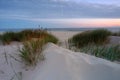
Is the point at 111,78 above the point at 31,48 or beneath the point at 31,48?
beneath

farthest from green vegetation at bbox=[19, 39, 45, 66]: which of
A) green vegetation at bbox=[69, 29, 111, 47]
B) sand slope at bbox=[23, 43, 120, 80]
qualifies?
green vegetation at bbox=[69, 29, 111, 47]

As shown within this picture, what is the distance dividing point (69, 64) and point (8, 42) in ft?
22.6

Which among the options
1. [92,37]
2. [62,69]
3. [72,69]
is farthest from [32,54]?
[92,37]

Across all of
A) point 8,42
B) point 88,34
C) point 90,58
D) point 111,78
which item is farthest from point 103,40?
point 111,78

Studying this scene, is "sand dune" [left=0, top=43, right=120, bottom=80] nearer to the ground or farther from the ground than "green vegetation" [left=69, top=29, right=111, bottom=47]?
farther from the ground

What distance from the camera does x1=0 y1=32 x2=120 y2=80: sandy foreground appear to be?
16.7 ft

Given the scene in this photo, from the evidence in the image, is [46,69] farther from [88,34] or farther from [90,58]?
[88,34]

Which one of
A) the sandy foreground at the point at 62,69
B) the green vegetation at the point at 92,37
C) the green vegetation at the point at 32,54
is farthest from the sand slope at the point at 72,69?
the green vegetation at the point at 92,37

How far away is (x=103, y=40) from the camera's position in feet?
44.0

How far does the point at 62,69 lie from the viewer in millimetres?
5203

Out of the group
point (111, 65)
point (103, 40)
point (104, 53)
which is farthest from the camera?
point (103, 40)

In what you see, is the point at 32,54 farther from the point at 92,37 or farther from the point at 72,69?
the point at 92,37

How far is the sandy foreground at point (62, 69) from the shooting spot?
5.09 m

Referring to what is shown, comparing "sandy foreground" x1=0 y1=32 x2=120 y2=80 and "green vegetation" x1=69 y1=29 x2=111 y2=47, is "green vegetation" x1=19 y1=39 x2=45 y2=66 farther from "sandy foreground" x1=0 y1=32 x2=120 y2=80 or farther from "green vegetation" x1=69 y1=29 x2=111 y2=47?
"green vegetation" x1=69 y1=29 x2=111 y2=47
